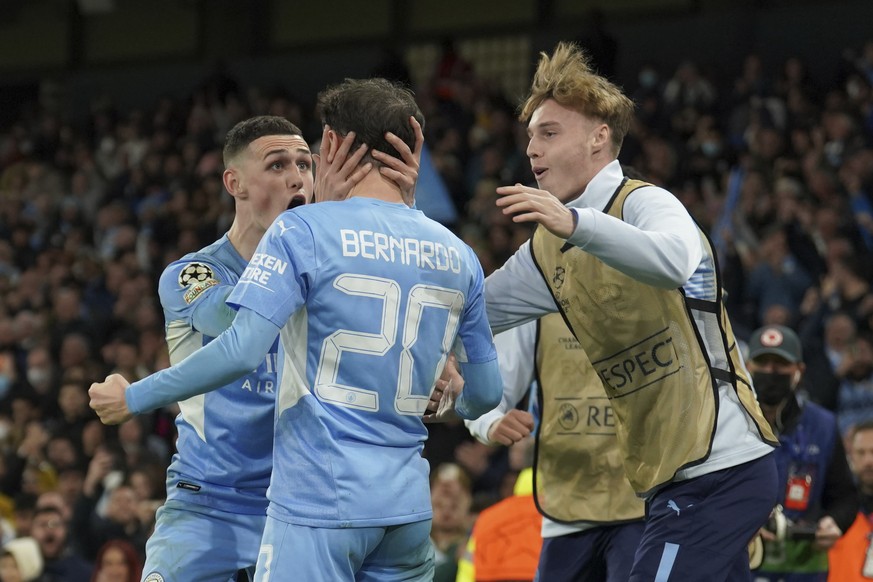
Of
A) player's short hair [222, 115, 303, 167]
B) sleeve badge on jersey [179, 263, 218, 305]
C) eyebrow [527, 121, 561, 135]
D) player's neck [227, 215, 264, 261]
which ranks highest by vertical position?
eyebrow [527, 121, 561, 135]

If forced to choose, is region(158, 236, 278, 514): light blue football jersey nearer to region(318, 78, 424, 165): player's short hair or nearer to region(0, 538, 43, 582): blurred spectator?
region(318, 78, 424, 165): player's short hair

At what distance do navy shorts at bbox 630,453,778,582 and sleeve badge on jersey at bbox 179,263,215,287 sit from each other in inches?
61.0

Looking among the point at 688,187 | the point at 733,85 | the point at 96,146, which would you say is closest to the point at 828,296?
the point at 688,187

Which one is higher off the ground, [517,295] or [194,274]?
[194,274]

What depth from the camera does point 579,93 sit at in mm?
4484

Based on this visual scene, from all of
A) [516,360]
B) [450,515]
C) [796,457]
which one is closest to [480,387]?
[516,360]

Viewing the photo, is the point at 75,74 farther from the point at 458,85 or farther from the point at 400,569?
the point at 400,569

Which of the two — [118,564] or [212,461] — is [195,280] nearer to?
[212,461]

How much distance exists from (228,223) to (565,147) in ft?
35.5

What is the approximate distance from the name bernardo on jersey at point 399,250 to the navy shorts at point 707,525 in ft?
3.57

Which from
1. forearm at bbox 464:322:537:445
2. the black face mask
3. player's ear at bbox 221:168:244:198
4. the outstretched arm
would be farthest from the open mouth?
the black face mask

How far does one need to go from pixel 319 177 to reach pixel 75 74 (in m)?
18.6

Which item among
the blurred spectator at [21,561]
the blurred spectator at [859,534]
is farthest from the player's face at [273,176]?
the blurred spectator at [21,561]

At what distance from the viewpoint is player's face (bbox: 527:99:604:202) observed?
4.50m
